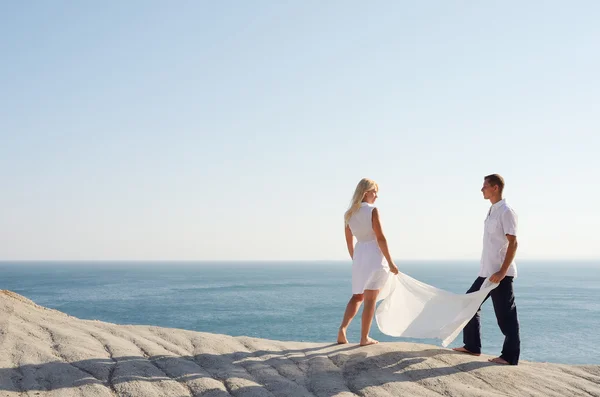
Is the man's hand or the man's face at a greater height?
the man's face

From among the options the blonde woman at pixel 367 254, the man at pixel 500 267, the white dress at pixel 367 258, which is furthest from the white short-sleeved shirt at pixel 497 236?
the white dress at pixel 367 258

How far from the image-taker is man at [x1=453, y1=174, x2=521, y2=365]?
661 centimetres

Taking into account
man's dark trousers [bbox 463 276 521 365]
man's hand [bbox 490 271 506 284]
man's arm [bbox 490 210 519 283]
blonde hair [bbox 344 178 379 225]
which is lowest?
man's dark trousers [bbox 463 276 521 365]

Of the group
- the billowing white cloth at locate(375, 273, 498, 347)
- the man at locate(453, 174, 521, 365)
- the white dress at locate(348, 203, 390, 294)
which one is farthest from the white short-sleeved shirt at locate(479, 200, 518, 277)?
the white dress at locate(348, 203, 390, 294)

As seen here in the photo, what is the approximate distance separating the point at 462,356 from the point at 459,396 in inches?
60.0

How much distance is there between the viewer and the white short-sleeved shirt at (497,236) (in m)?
6.65

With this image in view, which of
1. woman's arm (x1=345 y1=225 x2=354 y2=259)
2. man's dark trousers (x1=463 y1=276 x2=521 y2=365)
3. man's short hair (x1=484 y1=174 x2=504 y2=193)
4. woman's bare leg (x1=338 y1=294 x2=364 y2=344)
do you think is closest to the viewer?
man's dark trousers (x1=463 y1=276 x2=521 y2=365)

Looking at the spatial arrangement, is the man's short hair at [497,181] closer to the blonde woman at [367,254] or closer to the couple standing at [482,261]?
the couple standing at [482,261]

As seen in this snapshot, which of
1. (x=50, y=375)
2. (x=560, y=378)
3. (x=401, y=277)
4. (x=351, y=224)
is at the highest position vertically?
(x=351, y=224)

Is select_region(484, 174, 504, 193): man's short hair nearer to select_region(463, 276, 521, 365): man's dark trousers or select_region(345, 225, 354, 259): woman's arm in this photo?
select_region(463, 276, 521, 365): man's dark trousers

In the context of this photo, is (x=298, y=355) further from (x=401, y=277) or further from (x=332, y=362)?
(x=401, y=277)

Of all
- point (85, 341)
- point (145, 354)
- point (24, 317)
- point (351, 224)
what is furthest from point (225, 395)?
point (24, 317)

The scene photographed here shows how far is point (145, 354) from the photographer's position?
605 cm

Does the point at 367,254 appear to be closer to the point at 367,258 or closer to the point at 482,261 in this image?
the point at 367,258
